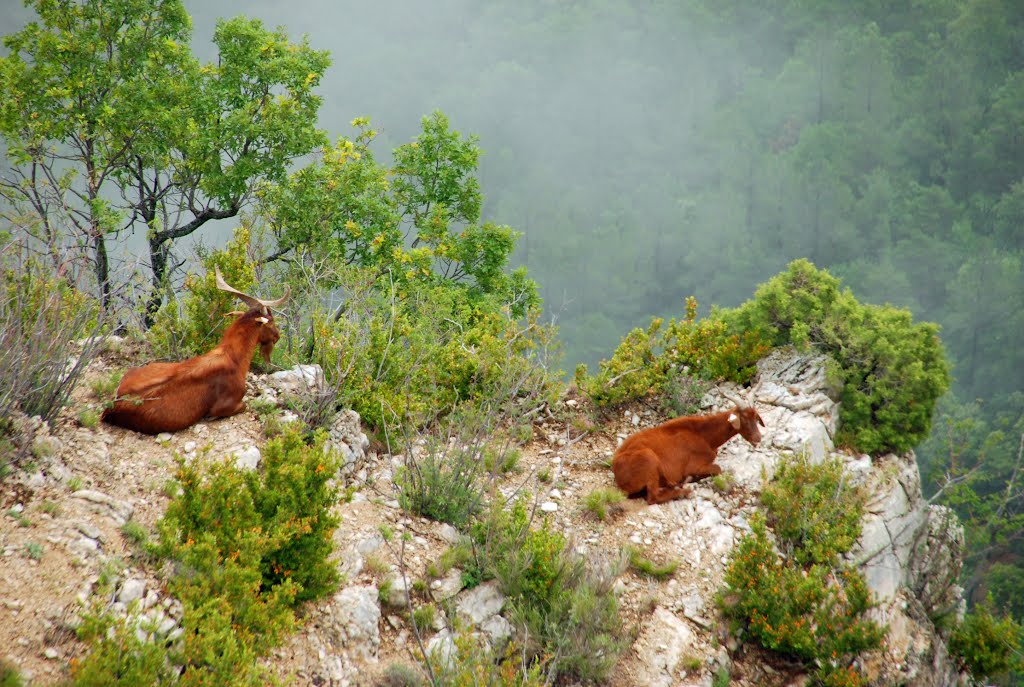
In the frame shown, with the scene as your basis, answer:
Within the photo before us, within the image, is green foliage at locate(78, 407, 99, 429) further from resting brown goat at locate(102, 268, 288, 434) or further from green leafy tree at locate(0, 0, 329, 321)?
green leafy tree at locate(0, 0, 329, 321)

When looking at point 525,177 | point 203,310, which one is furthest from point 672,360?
point 525,177

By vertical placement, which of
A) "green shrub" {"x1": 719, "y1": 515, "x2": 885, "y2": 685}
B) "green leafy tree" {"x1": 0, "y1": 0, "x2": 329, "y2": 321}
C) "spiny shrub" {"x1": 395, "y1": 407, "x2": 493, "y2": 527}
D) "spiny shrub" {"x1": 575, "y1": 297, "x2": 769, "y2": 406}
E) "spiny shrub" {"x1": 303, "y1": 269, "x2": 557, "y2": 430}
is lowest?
"green shrub" {"x1": 719, "y1": 515, "x2": 885, "y2": 685}

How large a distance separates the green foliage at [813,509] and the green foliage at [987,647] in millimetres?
1838

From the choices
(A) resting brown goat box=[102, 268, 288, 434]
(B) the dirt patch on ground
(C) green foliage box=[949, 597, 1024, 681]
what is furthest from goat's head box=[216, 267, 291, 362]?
(C) green foliage box=[949, 597, 1024, 681]

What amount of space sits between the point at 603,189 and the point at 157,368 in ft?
323

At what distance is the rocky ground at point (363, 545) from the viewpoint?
435 centimetres

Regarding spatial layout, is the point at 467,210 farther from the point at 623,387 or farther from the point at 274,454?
the point at 274,454

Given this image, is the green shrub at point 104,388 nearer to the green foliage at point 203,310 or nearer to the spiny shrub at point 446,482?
the green foliage at point 203,310

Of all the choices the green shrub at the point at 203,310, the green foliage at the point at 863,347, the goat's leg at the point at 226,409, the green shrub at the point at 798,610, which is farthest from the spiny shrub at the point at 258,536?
the green foliage at the point at 863,347

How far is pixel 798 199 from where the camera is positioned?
8975 centimetres

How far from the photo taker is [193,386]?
6.33 m

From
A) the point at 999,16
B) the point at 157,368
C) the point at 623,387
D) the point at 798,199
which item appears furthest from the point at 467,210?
the point at 999,16

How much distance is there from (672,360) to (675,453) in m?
2.25

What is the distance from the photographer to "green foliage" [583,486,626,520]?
7.67 metres
